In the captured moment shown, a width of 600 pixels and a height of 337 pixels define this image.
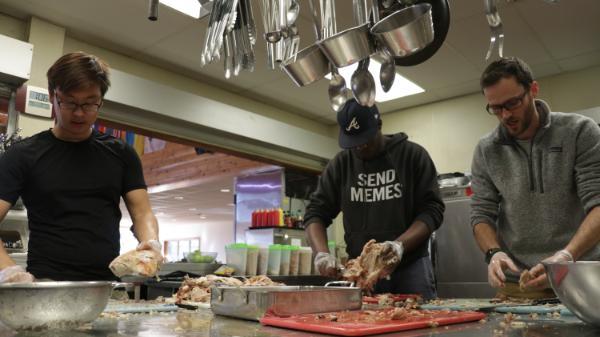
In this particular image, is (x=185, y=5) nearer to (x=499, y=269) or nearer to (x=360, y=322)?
(x=499, y=269)

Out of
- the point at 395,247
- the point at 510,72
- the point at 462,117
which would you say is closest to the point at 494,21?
the point at 510,72

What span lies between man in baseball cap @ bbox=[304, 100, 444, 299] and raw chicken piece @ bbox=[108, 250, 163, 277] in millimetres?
1012

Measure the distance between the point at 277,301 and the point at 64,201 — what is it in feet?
3.50

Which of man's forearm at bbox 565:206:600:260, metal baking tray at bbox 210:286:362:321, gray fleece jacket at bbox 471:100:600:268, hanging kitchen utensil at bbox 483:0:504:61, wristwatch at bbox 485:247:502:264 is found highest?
hanging kitchen utensil at bbox 483:0:504:61

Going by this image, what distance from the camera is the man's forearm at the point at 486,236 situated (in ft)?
7.07

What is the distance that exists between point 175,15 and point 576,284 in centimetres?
344

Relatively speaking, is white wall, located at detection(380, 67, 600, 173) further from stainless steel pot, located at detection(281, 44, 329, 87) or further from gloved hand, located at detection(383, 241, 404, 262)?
stainless steel pot, located at detection(281, 44, 329, 87)

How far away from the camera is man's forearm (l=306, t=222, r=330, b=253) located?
8.74ft

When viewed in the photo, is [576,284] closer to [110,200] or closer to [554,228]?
[554,228]

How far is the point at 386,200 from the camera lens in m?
2.48

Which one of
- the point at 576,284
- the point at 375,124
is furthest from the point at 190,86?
the point at 576,284

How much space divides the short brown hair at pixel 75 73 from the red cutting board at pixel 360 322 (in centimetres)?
115

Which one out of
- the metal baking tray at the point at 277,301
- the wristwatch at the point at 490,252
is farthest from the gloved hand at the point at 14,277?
the wristwatch at the point at 490,252

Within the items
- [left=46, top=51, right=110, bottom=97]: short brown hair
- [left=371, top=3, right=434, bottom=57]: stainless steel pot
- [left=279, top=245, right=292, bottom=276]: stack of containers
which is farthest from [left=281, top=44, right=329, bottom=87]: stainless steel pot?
[left=279, top=245, right=292, bottom=276]: stack of containers
